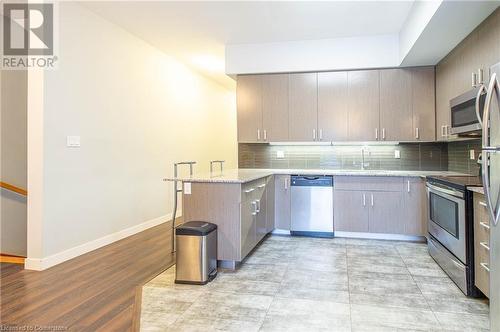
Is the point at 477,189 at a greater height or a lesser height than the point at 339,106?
lesser

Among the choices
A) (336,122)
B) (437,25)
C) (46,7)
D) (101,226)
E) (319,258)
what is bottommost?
(319,258)

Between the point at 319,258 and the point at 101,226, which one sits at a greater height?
the point at 101,226

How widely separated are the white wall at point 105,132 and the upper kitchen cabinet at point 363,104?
290 centimetres

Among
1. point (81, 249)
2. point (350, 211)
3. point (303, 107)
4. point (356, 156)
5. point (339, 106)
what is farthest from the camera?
point (356, 156)

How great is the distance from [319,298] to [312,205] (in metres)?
2.02

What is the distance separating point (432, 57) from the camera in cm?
403

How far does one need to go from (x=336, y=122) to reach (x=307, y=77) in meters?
0.77

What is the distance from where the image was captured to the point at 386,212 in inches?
168

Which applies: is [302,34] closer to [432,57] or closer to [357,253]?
[432,57]

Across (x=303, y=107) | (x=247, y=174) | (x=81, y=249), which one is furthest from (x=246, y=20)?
(x=81, y=249)

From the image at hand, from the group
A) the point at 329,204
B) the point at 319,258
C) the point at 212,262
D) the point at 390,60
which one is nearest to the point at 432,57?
the point at 390,60

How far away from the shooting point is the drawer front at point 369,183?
4227 mm

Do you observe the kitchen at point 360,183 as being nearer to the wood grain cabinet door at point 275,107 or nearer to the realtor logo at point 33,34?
the wood grain cabinet door at point 275,107

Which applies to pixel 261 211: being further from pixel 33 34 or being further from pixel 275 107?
pixel 33 34
